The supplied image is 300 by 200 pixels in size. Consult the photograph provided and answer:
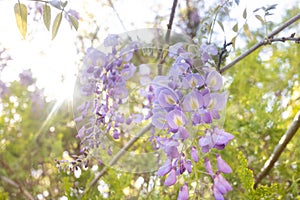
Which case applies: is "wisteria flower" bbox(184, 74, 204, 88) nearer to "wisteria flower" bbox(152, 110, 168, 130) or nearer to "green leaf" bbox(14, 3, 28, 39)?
"wisteria flower" bbox(152, 110, 168, 130)

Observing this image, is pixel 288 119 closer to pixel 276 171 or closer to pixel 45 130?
pixel 276 171

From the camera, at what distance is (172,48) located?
2.19 ft

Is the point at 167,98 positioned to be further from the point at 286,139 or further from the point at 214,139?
the point at 286,139

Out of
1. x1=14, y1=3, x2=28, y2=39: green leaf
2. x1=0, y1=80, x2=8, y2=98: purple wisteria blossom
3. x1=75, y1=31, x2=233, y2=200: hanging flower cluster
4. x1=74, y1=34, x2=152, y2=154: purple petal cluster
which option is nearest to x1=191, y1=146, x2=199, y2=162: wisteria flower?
x1=75, y1=31, x2=233, y2=200: hanging flower cluster

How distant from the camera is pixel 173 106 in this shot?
1.70 feet

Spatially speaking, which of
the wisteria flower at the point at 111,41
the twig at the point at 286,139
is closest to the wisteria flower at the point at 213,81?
the wisteria flower at the point at 111,41

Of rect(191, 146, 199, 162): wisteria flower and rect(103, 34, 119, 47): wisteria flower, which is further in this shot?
rect(103, 34, 119, 47): wisteria flower

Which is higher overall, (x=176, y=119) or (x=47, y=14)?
(x=47, y=14)

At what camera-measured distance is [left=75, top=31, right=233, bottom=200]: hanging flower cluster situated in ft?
1.68

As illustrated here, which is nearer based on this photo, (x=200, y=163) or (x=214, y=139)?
(x=214, y=139)

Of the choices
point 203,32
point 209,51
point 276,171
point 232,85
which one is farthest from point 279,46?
point 209,51

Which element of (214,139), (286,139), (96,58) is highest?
(96,58)

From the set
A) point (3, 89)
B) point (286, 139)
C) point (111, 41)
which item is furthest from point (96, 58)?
point (3, 89)

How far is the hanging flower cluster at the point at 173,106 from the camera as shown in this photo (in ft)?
1.68
